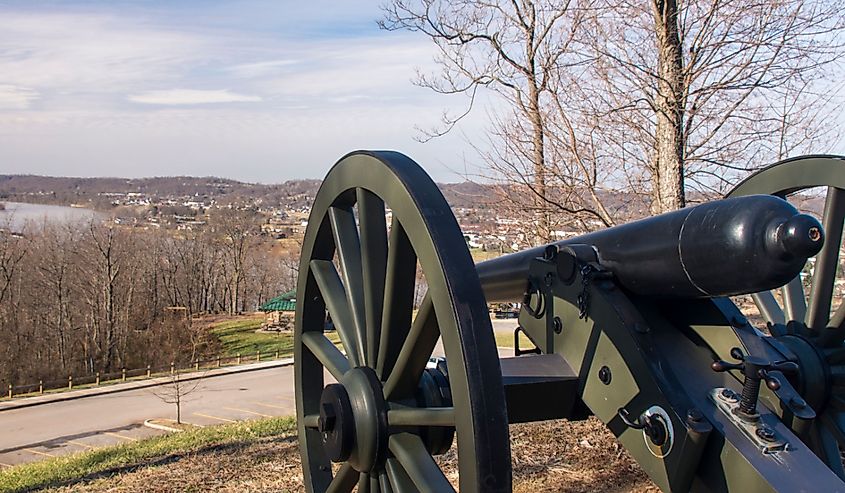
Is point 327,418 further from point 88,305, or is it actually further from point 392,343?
point 88,305

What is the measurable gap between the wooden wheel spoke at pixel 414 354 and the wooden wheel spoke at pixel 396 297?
0.16 feet

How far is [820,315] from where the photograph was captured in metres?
3.36

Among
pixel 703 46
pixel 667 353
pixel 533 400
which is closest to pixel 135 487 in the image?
pixel 533 400

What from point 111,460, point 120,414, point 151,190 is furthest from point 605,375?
point 151,190

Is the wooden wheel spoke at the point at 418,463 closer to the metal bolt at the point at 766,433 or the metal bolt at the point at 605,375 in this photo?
the metal bolt at the point at 605,375

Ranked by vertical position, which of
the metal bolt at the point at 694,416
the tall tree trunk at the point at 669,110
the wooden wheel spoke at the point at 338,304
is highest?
the tall tree trunk at the point at 669,110

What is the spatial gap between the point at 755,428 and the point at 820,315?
4.62 feet

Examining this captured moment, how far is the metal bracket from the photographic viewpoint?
7.10ft

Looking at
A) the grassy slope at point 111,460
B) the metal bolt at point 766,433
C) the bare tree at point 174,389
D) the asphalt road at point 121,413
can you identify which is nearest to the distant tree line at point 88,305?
the bare tree at point 174,389

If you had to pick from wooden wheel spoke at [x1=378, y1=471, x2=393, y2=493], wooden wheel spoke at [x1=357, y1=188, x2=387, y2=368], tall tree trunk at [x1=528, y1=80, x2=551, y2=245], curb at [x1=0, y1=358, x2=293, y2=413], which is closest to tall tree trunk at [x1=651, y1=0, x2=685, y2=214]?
tall tree trunk at [x1=528, y1=80, x2=551, y2=245]

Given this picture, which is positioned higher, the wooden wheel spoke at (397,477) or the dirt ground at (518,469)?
the wooden wheel spoke at (397,477)

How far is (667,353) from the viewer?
2.44 metres

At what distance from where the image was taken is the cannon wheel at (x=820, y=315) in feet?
9.98

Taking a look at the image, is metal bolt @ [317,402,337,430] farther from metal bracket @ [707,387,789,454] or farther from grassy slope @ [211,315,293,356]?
grassy slope @ [211,315,293,356]
